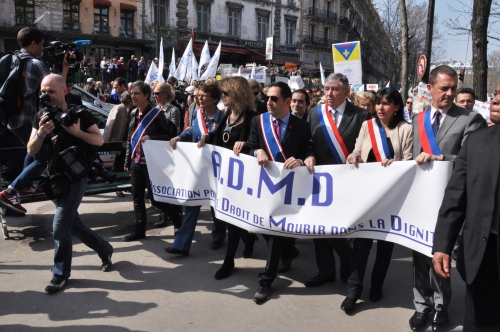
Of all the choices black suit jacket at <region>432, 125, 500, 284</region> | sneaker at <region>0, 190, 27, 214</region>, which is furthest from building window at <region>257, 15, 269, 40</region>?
black suit jacket at <region>432, 125, 500, 284</region>

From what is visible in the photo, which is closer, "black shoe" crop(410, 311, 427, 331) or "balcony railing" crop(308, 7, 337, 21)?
"black shoe" crop(410, 311, 427, 331)

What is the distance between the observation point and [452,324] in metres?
3.80

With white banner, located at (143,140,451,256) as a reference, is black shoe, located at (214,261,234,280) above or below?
below

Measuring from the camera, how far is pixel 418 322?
146 inches

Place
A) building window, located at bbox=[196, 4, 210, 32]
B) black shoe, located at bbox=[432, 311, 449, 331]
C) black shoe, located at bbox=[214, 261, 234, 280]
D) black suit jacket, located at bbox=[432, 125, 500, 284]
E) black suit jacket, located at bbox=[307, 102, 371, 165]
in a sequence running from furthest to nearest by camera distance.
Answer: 1. building window, located at bbox=[196, 4, 210, 32]
2. black shoe, located at bbox=[214, 261, 234, 280]
3. black suit jacket, located at bbox=[307, 102, 371, 165]
4. black shoe, located at bbox=[432, 311, 449, 331]
5. black suit jacket, located at bbox=[432, 125, 500, 284]

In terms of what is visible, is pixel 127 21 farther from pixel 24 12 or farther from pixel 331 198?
pixel 331 198

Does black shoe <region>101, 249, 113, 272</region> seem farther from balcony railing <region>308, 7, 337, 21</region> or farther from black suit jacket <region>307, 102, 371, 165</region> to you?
balcony railing <region>308, 7, 337, 21</region>

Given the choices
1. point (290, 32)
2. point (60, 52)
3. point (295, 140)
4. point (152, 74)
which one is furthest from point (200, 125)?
point (290, 32)

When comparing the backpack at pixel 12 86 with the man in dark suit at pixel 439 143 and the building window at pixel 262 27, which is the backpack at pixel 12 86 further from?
the building window at pixel 262 27

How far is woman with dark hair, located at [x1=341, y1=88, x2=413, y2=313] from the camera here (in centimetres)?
393

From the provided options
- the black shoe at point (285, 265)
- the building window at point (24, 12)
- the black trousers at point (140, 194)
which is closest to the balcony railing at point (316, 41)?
the building window at point (24, 12)

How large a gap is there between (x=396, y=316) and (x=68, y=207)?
300cm

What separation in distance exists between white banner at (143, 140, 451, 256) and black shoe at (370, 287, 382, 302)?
62 centimetres

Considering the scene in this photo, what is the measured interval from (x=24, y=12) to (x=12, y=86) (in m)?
29.1
